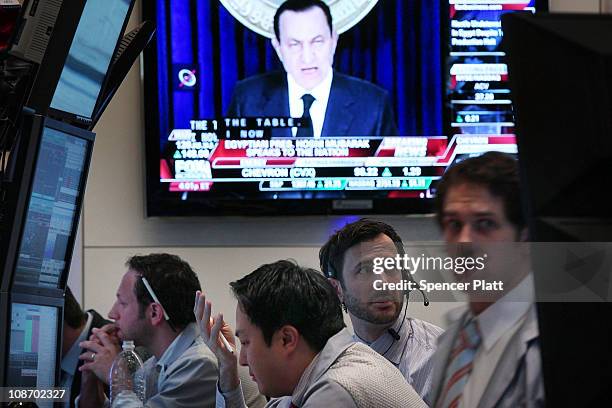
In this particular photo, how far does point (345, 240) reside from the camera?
2297 millimetres

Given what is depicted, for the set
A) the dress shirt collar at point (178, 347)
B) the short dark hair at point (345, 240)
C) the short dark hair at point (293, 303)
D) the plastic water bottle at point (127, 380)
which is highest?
the short dark hair at point (345, 240)

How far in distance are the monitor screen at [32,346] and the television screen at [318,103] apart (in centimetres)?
184

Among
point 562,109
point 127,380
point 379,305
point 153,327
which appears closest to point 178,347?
point 153,327

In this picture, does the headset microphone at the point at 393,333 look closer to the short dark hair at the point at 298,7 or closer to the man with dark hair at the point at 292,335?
the man with dark hair at the point at 292,335

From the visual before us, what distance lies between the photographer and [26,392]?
5.93ft

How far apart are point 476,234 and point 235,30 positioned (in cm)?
273

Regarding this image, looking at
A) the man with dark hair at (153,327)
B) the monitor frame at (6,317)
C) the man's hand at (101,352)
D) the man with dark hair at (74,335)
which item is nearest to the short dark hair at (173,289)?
the man with dark hair at (153,327)

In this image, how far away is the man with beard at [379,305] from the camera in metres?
1.34

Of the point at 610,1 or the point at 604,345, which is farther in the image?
the point at 610,1

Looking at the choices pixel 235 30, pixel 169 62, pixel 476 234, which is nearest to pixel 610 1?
pixel 235 30

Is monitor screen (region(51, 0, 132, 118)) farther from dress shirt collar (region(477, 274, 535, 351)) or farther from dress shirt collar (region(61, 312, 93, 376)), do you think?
dress shirt collar (region(61, 312, 93, 376))

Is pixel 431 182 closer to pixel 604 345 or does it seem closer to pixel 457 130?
pixel 457 130

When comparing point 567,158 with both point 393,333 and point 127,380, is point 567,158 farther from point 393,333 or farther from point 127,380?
point 127,380

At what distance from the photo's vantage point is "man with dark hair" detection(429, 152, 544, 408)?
1.11m
